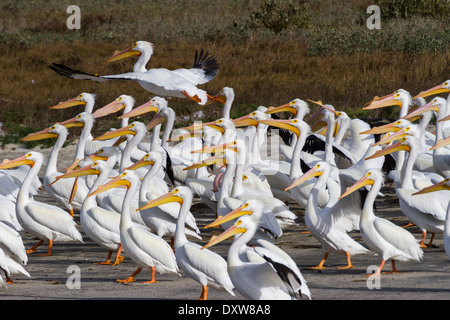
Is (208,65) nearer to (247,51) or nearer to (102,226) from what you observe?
(102,226)

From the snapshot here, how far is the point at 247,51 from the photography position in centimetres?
2105

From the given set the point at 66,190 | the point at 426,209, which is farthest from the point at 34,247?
the point at 426,209

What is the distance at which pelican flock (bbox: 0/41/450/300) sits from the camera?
5.57 metres

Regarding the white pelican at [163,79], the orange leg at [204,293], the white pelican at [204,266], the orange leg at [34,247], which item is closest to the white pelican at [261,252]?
the white pelican at [204,266]

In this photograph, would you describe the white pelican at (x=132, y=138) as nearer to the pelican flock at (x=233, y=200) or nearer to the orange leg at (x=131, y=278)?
the pelican flock at (x=233, y=200)

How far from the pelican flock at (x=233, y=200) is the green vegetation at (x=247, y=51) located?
430 centimetres

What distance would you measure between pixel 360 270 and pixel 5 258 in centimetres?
274

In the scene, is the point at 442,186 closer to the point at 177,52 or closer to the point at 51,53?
the point at 177,52

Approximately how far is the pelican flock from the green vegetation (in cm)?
430

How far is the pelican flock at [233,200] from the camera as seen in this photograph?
18.3 ft

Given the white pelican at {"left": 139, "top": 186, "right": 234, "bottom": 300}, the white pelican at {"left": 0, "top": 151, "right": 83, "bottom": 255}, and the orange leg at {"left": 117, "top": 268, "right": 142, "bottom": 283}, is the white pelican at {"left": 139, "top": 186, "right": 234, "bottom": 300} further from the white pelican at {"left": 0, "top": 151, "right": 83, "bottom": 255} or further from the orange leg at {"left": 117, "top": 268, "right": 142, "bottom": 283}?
the white pelican at {"left": 0, "top": 151, "right": 83, "bottom": 255}

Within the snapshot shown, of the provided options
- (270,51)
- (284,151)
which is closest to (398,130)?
(284,151)

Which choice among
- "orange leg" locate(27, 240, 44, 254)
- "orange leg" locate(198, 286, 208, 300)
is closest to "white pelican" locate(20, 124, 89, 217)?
"orange leg" locate(27, 240, 44, 254)

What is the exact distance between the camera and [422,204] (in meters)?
6.96
